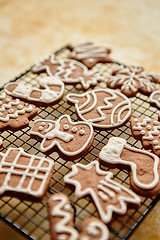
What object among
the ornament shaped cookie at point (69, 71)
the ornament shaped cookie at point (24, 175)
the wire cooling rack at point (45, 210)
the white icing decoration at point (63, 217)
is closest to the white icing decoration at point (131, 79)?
the ornament shaped cookie at point (69, 71)

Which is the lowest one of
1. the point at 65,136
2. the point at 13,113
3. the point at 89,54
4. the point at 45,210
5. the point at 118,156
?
the point at 45,210

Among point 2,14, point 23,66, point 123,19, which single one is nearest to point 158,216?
point 23,66

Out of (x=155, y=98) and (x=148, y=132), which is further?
(x=155, y=98)

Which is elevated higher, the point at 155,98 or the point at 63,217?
the point at 155,98

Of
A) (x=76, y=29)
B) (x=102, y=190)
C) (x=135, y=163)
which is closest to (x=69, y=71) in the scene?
(x=135, y=163)

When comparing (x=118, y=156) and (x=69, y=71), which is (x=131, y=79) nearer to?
(x=69, y=71)

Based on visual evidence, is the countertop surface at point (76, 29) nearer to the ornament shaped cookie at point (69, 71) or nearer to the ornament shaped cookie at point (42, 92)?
the ornament shaped cookie at point (69, 71)

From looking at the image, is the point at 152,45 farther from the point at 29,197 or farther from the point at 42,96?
the point at 29,197
